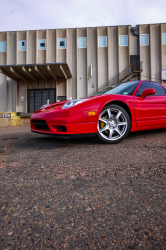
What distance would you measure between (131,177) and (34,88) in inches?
648

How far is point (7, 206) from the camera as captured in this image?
2.83 ft

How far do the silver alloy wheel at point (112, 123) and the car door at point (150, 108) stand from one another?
32 centimetres

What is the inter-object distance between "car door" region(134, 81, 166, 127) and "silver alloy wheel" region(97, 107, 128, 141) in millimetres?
319

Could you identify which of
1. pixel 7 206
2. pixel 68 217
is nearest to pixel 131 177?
pixel 68 217

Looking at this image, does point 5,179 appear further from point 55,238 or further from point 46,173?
point 55,238

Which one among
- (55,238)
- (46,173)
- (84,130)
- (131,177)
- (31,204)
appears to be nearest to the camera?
(55,238)

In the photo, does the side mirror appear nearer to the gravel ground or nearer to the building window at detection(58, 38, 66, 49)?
the gravel ground

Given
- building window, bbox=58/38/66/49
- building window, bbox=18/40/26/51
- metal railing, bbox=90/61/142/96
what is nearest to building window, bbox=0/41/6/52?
building window, bbox=18/40/26/51

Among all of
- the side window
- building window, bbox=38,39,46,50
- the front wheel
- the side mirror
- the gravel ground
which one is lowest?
the gravel ground

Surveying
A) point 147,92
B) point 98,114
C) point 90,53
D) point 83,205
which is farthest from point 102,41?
point 83,205

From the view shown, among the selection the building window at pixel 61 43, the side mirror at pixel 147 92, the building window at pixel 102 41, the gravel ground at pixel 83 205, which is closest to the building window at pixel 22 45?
the building window at pixel 61 43

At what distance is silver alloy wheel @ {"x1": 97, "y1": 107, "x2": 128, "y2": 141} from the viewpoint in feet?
8.29

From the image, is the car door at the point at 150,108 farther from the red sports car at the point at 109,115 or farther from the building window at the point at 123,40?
the building window at the point at 123,40

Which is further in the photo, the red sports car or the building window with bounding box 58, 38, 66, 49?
the building window with bounding box 58, 38, 66, 49
